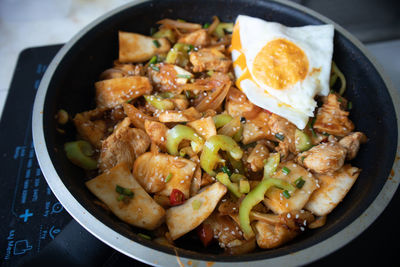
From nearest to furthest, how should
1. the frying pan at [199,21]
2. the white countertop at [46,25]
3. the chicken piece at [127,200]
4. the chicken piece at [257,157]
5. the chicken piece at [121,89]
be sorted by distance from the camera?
1. the frying pan at [199,21]
2. the chicken piece at [127,200]
3. the chicken piece at [257,157]
4. the chicken piece at [121,89]
5. the white countertop at [46,25]

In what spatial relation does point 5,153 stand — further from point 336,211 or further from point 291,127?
point 336,211

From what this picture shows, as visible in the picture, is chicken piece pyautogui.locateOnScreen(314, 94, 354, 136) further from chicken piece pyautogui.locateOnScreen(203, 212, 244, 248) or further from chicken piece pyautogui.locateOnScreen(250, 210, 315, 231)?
chicken piece pyautogui.locateOnScreen(203, 212, 244, 248)

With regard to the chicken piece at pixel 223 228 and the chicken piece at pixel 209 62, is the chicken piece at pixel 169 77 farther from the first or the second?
the chicken piece at pixel 223 228

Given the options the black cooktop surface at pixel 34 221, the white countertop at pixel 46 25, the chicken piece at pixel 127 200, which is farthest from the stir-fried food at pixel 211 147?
the white countertop at pixel 46 25

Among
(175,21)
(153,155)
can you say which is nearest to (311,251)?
(153,155)

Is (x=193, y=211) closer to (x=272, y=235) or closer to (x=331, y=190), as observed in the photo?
(x=272, y=235)

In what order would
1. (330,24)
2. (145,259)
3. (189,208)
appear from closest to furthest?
1. (145,259)
2. (189,208)
3. (330,24)

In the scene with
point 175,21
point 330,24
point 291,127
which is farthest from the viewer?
point 175,21
